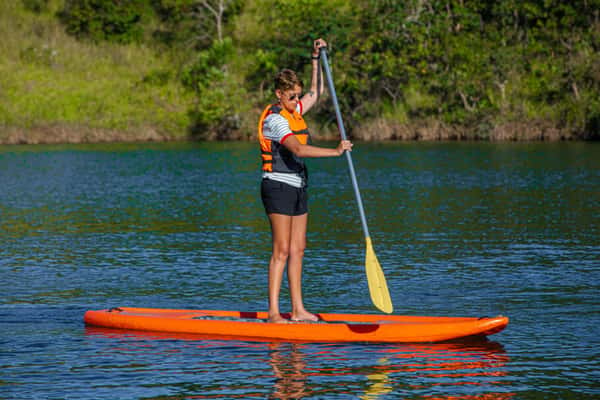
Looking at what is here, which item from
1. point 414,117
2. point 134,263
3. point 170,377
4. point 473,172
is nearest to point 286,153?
point 170,377

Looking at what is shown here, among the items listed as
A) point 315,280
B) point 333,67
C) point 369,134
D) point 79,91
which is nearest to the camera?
point 315,280

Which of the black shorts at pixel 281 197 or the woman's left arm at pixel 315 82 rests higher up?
the woman's left arm at pixel 315 82

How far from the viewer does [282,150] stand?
9641mm

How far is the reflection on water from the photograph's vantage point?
7977 mm

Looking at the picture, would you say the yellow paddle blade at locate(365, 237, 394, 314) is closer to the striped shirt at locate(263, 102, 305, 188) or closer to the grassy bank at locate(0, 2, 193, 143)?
the striped shirt at locate(263, 102, 305, 188)

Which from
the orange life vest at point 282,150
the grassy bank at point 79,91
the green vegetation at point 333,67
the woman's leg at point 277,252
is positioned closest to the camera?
the orange life vest at point 282,150

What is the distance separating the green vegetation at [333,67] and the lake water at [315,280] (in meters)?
23.4

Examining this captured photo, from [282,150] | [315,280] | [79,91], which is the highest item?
[79,91]

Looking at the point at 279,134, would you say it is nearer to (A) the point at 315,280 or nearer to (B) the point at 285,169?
(B) the point at 285,169

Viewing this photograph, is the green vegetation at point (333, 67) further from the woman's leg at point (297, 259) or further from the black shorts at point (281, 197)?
the black shorts at point (281, 197)

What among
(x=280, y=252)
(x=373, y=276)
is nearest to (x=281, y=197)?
(x=280, y=252)

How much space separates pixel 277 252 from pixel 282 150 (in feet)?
3.16

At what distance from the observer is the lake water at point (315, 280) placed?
8320mm

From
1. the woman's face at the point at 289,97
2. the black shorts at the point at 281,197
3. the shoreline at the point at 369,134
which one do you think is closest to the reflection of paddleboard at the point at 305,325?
the black shorts at the point at 281,197
